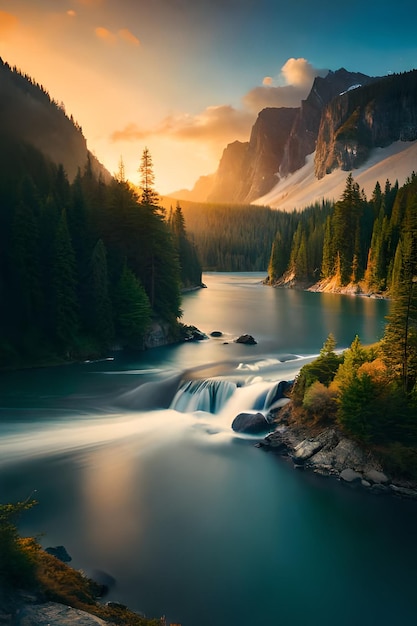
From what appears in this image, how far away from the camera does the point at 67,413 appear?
28594 mm

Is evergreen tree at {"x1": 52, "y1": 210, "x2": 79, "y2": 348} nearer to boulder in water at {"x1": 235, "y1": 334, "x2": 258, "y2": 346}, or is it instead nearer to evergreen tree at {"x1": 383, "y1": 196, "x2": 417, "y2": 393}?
boulder in water at {"x1": 235, "y1": 334, "x2": 258, "y2": 346}

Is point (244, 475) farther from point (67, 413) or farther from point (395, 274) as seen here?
point (395, 274)

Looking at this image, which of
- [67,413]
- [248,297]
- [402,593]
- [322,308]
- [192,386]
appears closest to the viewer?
[402,593]

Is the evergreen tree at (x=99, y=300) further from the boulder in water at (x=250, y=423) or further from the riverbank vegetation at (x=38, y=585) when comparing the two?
the riverbank vegetation at (x=38, y=585)

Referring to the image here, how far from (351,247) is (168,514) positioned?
104 meters

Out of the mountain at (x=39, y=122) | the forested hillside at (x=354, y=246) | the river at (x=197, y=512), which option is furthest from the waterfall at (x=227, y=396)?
the mountain at (x=39, y=122)

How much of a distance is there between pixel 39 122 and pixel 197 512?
13393 centimetres

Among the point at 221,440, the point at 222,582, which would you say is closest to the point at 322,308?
the point at 221,440

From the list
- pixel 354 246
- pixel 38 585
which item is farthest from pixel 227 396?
pixel 354 246

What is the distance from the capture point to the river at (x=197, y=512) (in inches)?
508

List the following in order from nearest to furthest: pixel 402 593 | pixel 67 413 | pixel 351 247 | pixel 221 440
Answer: pixel 402 593 < pixel 221 440 < pixel 67 413 < pixel 351 247

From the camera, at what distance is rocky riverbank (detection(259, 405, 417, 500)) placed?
1870 centimetres

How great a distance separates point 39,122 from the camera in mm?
125688

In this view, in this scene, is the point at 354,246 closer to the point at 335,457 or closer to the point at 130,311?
the point at 130,311
